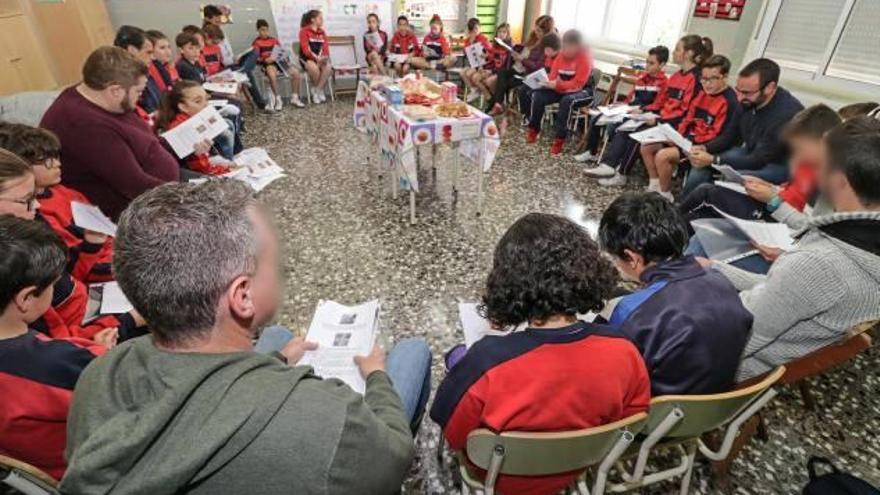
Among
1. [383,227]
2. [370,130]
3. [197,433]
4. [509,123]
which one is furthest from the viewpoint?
[509,123]

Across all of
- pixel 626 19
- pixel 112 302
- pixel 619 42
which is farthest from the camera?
pixel 619 42

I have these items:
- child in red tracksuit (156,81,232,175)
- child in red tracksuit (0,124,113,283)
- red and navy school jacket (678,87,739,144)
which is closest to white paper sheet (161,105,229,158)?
child in red tracksuit (156,81,232,175)

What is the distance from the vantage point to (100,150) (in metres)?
1.76

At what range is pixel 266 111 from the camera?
219 inches

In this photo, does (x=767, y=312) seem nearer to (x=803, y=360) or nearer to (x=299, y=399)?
(x=803, y=360)

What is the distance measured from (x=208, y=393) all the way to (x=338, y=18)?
664 centimetres

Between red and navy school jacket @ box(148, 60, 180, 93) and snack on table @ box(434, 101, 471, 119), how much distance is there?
233 cm

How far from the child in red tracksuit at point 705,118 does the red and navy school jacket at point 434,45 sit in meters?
3.96

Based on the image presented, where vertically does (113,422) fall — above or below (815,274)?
above

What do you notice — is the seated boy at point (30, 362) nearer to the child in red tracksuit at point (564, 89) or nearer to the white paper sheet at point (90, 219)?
the white paper sheet at point (90, 219)

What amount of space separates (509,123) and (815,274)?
14.8 ft

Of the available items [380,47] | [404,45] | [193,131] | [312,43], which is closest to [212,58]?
[312,43]

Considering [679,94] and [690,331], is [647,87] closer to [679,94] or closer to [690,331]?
[679,94]

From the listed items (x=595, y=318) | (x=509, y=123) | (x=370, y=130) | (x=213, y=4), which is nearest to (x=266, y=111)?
(x=213, y=4)
